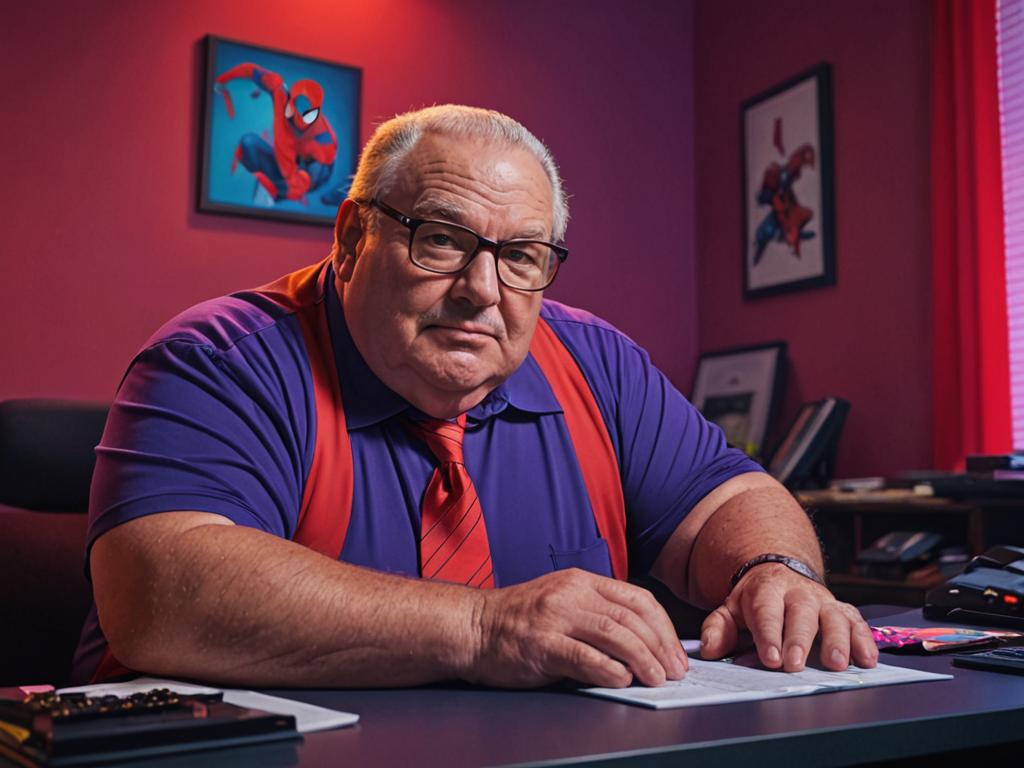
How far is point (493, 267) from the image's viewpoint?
1.39 meters

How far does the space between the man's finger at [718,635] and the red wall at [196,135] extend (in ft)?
8.10

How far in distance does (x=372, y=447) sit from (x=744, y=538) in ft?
1.57

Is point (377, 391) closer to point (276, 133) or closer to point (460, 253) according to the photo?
point (460, 253)

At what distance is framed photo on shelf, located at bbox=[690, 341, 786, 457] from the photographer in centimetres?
365

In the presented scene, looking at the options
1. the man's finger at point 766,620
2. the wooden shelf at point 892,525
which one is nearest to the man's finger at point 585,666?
the man's finger at point 766,620

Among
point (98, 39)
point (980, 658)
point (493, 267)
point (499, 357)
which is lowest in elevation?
point (980, 658)

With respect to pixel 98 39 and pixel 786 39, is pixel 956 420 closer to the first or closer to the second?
pixel 786 39

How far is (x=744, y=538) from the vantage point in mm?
1351

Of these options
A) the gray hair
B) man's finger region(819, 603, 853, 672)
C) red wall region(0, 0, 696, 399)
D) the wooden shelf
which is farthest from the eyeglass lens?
red wall region(0, 0, 696, 399)

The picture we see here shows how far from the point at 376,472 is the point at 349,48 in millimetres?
2575

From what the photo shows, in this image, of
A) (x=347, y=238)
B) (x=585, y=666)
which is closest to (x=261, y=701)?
(x=585, y=666)

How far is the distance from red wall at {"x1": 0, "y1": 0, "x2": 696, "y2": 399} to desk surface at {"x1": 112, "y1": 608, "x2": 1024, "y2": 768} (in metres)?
2.51

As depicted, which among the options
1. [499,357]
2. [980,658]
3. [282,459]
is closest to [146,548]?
[282,459]

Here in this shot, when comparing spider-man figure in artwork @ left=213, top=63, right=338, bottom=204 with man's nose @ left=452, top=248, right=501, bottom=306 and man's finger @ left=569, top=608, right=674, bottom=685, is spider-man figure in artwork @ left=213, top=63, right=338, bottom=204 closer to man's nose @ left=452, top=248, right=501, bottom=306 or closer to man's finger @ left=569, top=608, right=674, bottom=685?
man's nose @ left=452, top=248, right=501, bottom=306
